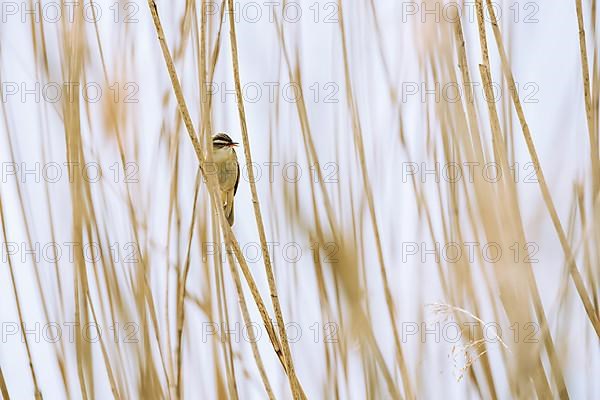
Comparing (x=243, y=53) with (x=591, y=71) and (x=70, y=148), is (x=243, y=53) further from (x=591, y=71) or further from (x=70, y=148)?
(x=591, y=71)

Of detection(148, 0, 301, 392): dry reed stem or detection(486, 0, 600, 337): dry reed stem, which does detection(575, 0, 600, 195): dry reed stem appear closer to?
Result: detection(486, 0, 600, 337): dry reed stem

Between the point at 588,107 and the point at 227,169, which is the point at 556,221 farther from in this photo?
the point at 227,169

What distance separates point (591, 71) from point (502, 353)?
13.7 inches

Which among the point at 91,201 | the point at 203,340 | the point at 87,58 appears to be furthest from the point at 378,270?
the point at 87,58

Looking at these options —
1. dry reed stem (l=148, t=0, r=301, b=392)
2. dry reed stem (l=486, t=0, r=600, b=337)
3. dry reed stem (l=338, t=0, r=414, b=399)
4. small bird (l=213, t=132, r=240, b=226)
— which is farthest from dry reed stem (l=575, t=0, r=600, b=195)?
small bird (l=213, t=132, r=240, b=226)

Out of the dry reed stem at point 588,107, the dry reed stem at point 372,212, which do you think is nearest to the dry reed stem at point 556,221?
the dry reed stem at point 588,107

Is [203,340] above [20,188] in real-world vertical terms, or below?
below

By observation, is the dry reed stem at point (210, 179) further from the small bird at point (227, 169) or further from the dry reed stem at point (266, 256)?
the small bird at point (227, 169)

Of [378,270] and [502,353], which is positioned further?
[378,270]

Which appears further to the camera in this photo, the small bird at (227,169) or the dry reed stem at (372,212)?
the small bird at (227,169)

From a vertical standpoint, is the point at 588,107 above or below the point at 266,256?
above

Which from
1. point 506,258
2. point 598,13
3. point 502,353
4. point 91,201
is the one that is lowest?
point 502,353

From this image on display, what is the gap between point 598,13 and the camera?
89 cm

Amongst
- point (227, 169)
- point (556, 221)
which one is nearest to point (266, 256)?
point (556, 221)
